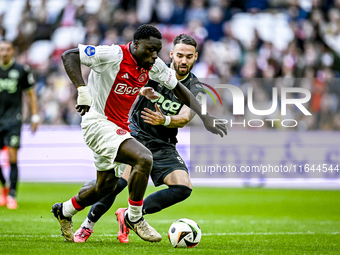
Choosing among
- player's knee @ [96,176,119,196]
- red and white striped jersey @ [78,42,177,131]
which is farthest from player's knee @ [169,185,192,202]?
red and white striped jersey @ [78,42,177,131]

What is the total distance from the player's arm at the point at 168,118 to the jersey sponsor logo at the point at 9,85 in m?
4.42

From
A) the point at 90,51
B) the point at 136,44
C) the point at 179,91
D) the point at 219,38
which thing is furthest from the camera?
the point at 219,38

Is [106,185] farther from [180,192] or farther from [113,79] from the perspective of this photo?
[113,79]

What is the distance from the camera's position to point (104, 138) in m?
5.33

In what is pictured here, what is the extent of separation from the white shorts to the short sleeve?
531 millimetres

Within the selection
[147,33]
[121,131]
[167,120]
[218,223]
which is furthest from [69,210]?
[218,223]

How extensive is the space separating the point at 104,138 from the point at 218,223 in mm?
3407

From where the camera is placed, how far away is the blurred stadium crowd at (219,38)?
1425 cm

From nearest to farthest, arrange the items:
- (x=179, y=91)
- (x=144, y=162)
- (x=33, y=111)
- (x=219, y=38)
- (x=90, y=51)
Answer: (x=144, y=162)
(x=90, y=51)
(x=179, y=91)
(x=33, y=111)
(x=219, y=38)

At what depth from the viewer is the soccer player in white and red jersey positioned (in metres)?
5.23

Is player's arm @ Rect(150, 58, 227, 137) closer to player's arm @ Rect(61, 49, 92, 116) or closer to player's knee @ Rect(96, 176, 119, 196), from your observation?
player's arm @ Rect(61, 49, 92, 116)

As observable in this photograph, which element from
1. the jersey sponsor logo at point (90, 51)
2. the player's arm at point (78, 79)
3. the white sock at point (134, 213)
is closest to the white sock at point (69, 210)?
the white sock at point (134, 213)

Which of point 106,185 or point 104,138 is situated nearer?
point 104,138

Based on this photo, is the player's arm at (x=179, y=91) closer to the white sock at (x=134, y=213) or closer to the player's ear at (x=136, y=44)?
the player's ear at (x=136, y=44)
